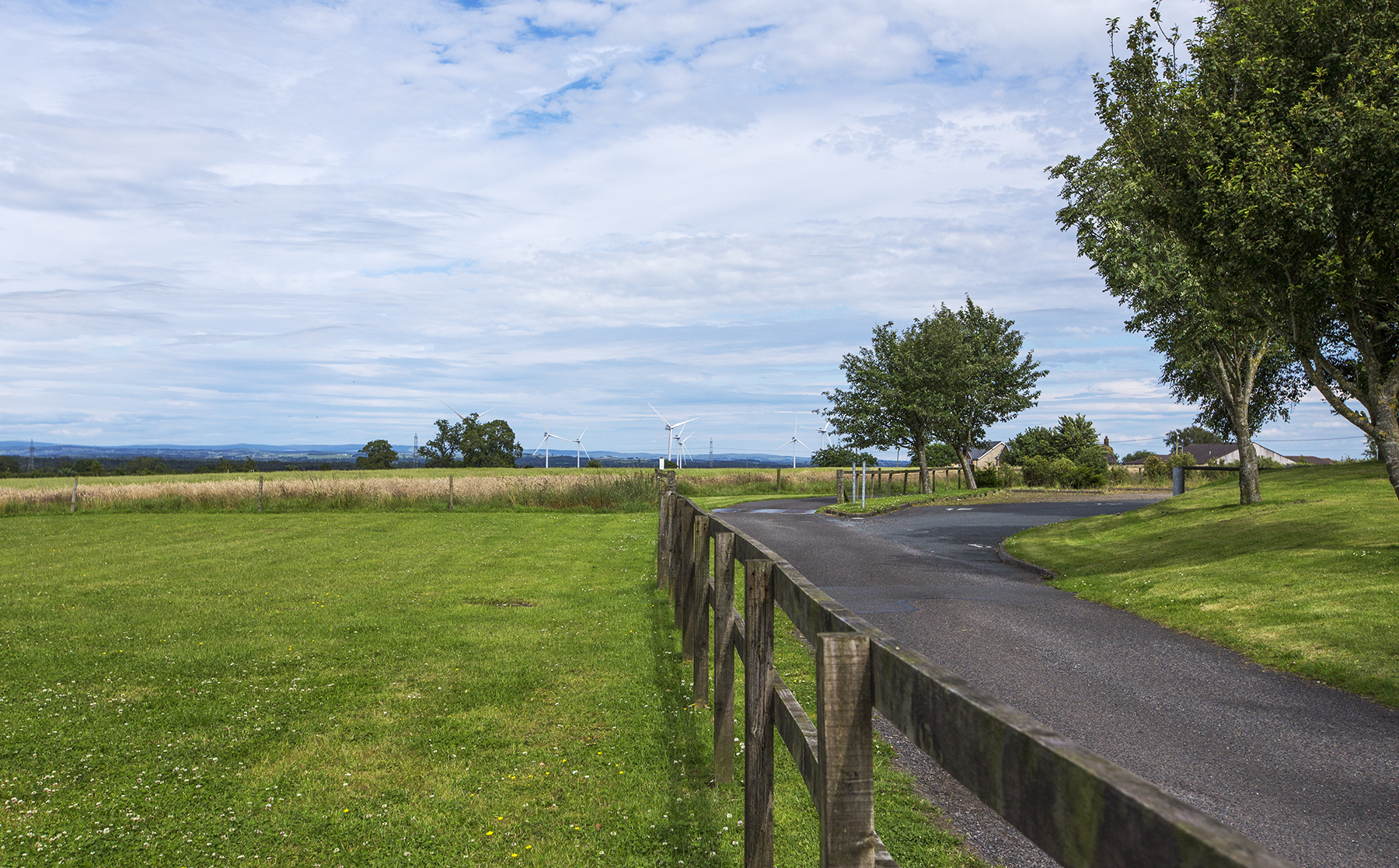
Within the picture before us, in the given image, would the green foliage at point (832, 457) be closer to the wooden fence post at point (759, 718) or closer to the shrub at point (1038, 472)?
the shrub at point (1038, 472)

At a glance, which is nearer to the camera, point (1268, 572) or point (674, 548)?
point (674, 548)

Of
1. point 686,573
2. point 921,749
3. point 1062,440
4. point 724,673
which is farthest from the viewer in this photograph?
point 1062,440

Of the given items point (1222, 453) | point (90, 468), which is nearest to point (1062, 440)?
point (1222, 453)

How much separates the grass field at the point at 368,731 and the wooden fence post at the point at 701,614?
22 cm

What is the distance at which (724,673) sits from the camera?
20.6ft

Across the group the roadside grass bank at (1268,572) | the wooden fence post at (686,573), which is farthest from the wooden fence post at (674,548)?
the roadside grass bank at (1268,572)

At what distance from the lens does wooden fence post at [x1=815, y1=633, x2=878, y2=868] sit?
2697 mm

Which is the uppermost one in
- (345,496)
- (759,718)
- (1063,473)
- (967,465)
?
(967,465)

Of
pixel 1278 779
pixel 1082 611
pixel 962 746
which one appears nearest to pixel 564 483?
pixel 1082 611

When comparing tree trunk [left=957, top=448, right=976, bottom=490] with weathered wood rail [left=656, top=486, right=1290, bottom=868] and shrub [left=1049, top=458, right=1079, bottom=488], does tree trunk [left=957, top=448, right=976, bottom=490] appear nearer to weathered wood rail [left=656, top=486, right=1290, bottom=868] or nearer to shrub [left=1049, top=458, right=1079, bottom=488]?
shrub [left=1049, top=458, right=1079, bottom=488]

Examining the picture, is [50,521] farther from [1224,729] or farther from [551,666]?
Result: [1224,729]

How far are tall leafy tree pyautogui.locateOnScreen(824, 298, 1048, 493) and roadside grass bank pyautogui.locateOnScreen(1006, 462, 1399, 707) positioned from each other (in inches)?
889

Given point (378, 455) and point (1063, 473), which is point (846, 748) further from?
point (378, 455)

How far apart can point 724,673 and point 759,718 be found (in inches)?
71.5
